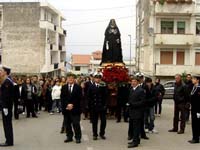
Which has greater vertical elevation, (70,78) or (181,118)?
(70,78)

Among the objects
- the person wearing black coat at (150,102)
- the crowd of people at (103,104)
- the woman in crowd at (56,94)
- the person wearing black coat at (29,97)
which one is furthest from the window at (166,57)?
the person wearing black coat at (150,102)

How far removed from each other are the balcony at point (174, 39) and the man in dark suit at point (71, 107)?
111ft

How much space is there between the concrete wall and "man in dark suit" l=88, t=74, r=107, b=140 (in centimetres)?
4778

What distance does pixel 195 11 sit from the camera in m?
47.2

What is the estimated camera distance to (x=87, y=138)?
47.0 ft

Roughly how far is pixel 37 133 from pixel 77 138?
2.52 metres

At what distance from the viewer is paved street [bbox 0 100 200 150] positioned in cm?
1288

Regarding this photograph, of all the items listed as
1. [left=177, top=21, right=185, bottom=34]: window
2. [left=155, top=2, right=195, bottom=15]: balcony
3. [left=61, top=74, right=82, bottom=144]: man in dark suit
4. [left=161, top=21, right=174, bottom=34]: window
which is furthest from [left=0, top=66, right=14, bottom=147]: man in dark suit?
[left=177, top=21, right=185, bottom=34]: window

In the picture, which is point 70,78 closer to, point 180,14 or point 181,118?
point 181,118

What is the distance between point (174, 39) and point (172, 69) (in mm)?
2947

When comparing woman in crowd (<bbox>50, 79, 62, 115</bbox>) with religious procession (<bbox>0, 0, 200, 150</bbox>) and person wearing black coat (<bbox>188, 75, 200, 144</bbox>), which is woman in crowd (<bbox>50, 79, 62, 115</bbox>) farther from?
person wearing black coat (<bbox>188, 75, 200, 144</bbox>)

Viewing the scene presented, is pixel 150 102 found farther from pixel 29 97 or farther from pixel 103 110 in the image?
pixel 29 97

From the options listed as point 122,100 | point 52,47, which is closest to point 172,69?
point 52,47

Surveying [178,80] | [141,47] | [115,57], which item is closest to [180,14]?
[141,47]
